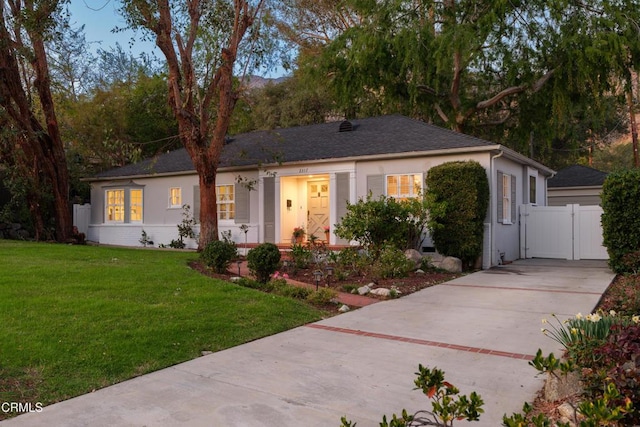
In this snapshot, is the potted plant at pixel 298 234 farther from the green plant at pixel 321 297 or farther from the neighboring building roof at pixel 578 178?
the neighboring building roof at pixel 578 178

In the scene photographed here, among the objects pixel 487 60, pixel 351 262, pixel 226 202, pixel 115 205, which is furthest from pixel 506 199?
pixel 115 205

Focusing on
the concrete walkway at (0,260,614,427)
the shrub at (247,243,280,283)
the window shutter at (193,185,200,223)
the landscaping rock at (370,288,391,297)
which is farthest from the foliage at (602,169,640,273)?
the window shutter at (193,185,200,223)

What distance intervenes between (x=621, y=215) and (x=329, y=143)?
8876 millimetres

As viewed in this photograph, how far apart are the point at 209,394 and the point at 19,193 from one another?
1688cm

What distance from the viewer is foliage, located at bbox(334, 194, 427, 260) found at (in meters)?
11.7

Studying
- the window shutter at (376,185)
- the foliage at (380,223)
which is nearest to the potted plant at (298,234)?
the window shutter at (376,185)

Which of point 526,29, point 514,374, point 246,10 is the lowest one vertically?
point 514,374

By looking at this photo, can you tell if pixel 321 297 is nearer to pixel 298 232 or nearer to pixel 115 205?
pixel 298 232

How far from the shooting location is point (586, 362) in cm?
352

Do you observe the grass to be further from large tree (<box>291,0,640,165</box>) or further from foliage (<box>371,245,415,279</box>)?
large tree (<box>291,0,640,165</box>)

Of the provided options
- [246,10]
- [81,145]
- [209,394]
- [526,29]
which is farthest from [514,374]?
[81,145]

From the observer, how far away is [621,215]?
10.8 metres

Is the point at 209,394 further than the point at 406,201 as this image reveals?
No

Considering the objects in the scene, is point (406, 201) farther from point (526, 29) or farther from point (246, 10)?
point (526, 29)
